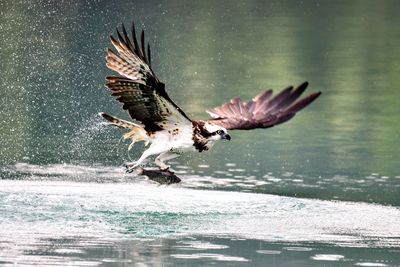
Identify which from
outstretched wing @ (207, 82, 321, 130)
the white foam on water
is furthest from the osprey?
the white foam on water

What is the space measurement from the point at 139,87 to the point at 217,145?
599 centimetres

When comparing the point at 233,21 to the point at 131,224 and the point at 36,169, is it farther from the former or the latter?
the point at 131,224

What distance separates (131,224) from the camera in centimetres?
1294

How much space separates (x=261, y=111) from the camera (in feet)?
41.9

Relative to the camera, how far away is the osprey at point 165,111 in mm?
12312

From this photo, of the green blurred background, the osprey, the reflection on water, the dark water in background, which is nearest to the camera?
the reflection on water

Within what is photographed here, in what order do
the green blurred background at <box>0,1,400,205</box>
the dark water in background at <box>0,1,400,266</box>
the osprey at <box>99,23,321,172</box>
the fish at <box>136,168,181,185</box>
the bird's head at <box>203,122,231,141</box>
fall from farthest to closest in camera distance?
the green blurred background at <box>0,1,400,205</box>, the fish at <box>136,168,181,185</box>, the bird's head at <box>203,122,231,141</box>, the osprey at <box>99,23,321,172</box>, the dark water in background at <box>0,1,400,266</box>

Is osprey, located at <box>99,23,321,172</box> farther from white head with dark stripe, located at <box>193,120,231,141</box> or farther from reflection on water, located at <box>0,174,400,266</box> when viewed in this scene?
reflection on water, located at <box>0,174,400,266</box>

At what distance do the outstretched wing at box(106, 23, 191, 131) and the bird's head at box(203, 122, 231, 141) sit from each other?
209 mm

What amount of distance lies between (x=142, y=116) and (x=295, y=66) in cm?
1397

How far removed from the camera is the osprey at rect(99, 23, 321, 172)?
40.4 feet

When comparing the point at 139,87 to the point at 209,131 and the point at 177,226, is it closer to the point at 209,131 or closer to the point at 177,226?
the point at 209,131

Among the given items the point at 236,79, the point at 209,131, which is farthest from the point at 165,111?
the point at 236,79

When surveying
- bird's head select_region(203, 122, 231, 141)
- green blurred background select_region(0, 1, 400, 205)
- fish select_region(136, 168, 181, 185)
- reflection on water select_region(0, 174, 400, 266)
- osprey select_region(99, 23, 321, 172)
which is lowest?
reflection on water select_region(0, 174, 400, 266)
